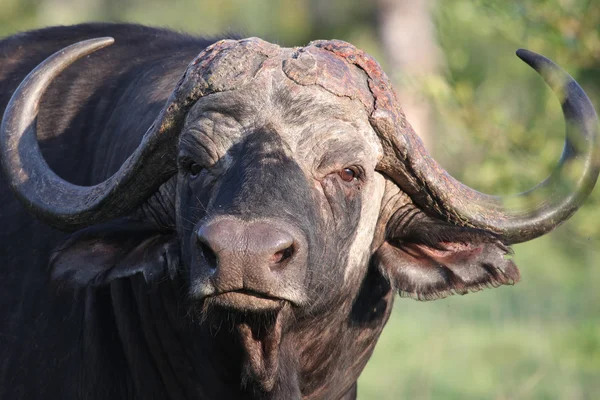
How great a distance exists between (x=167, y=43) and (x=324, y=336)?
202cm

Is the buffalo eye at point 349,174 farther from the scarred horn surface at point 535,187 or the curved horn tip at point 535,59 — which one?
the curved horn tip at point 535,59

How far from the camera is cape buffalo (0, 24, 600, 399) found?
3.94m

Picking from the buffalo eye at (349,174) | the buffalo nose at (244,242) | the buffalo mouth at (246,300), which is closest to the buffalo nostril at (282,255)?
the buffalo nose at (244,242)

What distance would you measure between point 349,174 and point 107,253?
3.70 feet

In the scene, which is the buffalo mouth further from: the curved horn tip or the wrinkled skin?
the curved horn tip

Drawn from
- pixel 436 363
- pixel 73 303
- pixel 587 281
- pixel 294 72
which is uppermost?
pixel 294 72

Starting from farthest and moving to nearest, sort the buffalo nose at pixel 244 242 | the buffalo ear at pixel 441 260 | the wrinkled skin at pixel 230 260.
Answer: the buffalo ear at pixel 441 260 < the wrinkled skin at pixel 230 260 < the buffalo nose at pixel 244 242

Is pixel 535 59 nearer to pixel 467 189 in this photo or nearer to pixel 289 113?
pixel 467 189

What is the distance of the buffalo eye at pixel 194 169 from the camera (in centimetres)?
426

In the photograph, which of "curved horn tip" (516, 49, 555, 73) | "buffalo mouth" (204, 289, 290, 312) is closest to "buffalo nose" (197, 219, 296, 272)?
"buffalo mouth" (204, 289, 290, 312)

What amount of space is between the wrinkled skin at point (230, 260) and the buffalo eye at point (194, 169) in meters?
0.01

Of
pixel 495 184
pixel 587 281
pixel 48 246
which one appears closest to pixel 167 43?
pixel 48 246

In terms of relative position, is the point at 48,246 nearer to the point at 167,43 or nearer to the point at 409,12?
the point at 167,43

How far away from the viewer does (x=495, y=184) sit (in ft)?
22.4
